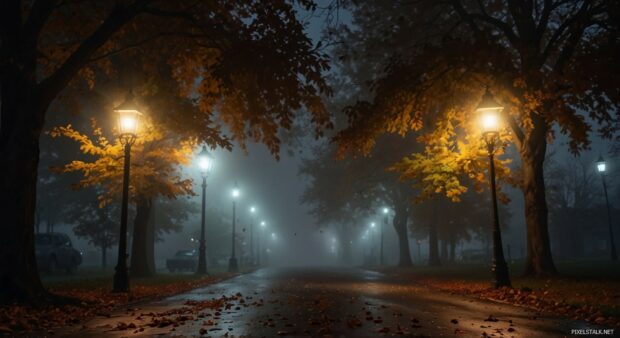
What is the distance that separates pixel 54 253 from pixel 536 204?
23011 mm

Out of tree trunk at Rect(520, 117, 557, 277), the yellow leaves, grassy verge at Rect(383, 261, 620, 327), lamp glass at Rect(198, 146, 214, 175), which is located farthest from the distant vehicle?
tree trunk at Rect(520, 117, 557, 277)

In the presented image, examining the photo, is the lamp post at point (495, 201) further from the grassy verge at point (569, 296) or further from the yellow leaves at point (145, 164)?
the yellow leaves at point (145, 164)

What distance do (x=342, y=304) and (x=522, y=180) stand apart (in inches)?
455

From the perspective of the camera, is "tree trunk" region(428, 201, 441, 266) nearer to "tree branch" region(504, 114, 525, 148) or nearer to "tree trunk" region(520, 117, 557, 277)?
"tree branch" region(504, 114, 525, 148)

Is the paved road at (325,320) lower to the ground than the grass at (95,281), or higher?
higher

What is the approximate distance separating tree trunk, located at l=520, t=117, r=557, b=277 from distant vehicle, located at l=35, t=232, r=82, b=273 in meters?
22.3

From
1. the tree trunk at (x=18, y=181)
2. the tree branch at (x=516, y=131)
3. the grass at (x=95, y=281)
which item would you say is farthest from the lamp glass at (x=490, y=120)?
the grass at (x=95, y=281)

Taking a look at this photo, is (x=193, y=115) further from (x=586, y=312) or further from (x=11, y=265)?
(x=586, y=312)

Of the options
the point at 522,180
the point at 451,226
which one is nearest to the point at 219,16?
the point at 522,180

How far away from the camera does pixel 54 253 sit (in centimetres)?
2641

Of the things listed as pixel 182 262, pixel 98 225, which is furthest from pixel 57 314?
pixel 182 262

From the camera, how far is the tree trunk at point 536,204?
17312mm

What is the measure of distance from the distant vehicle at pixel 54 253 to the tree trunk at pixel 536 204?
22267 millimetres

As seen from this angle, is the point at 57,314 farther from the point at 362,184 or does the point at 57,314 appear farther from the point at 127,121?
the point at 362,184
